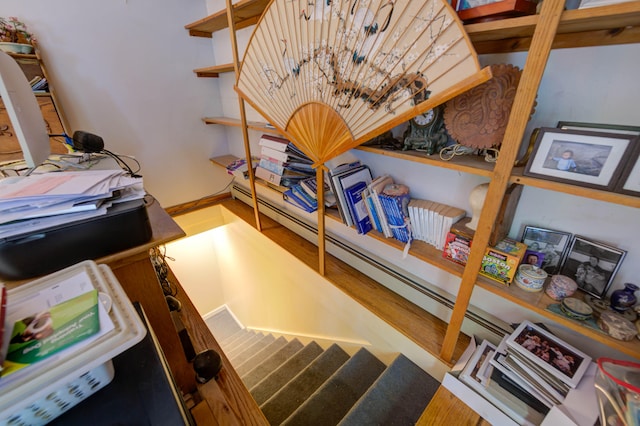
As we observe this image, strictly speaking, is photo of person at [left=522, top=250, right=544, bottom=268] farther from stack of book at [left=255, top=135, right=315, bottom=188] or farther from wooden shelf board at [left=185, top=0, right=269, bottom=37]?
wooden shelf board at [left=185, top=0, right=269, bottom=37]

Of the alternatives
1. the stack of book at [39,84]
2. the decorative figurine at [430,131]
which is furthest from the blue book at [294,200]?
the stack of book at [39,84]

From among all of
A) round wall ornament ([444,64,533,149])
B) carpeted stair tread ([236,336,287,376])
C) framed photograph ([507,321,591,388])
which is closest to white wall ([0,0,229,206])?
carpeted stair tread ([236,336,287,376])

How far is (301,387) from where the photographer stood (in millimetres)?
1768

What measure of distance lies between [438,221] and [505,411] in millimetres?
708

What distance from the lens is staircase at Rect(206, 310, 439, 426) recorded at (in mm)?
1237

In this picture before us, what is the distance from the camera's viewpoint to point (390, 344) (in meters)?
1.47

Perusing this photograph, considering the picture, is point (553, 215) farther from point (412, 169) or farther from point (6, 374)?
point (6, 374)

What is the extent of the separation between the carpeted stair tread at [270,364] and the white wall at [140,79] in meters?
1.82

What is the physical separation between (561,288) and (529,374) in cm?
32

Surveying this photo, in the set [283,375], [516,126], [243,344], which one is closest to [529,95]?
[516,126]

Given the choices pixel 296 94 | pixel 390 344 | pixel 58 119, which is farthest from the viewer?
pixel 58 119

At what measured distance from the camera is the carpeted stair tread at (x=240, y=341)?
3.31 m

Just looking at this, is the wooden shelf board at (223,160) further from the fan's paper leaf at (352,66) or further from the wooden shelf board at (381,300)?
the fan's paper leaf at (352,66)

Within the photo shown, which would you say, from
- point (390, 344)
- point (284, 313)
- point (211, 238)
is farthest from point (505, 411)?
point (211, 238)
